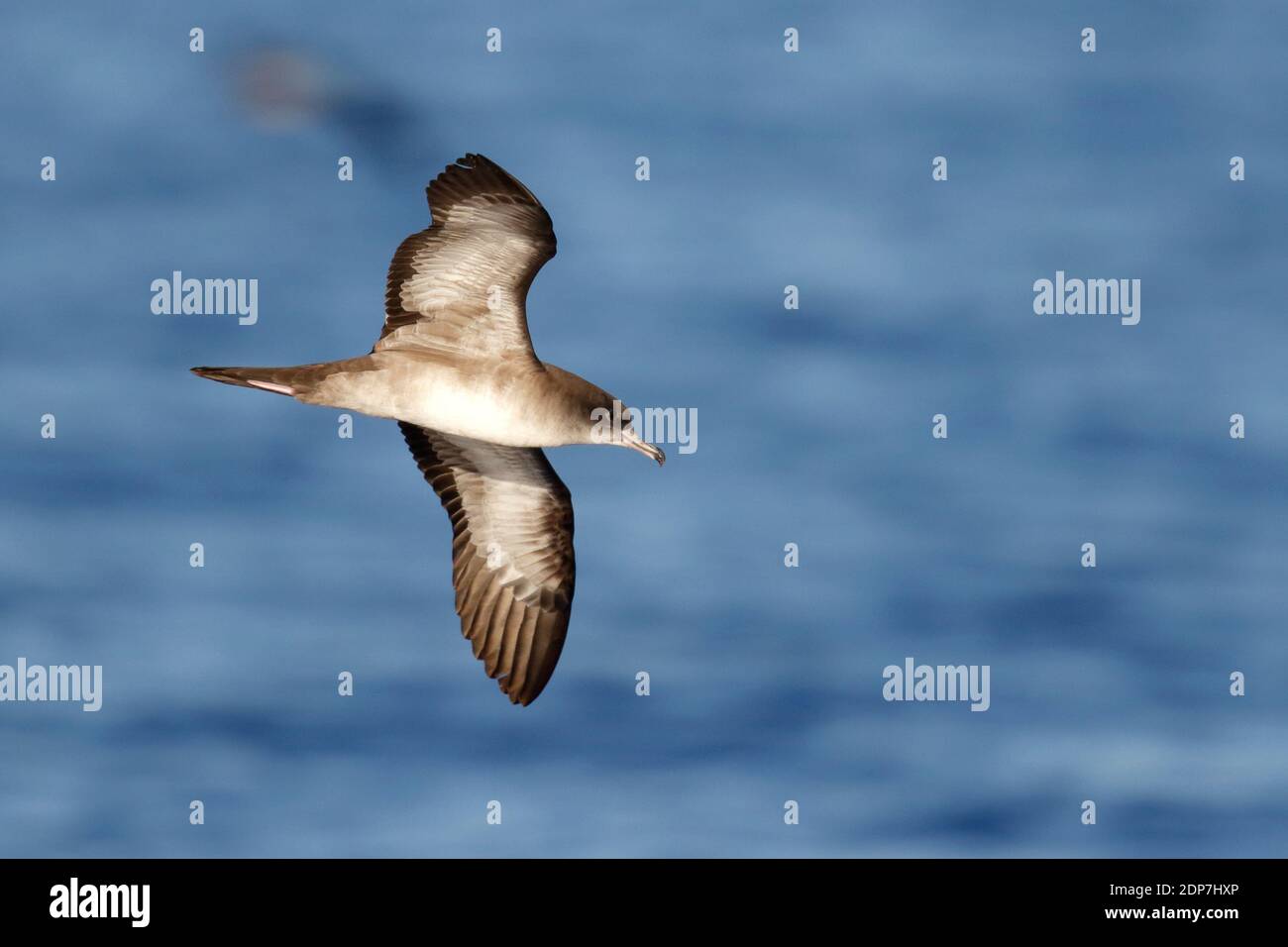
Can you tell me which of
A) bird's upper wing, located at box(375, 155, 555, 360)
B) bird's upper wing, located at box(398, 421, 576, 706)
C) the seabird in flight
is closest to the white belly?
the seabird in flight

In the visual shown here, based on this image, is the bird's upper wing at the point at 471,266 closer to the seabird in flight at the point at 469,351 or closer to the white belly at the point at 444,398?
the seabird in flight at the point at 469,351

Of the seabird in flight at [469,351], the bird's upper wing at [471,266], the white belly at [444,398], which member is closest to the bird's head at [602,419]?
the seabird in flight at [469,351]

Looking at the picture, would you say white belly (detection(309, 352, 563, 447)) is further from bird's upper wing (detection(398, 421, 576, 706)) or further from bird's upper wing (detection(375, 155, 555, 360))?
bird's upper wing (detection(398, 421, 576, 706))

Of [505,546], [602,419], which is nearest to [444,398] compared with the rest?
[602,419]

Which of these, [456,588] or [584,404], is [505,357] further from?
[456,588]

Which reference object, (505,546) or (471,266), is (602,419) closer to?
(471,266)

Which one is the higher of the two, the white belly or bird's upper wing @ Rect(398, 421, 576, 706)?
the white belly
